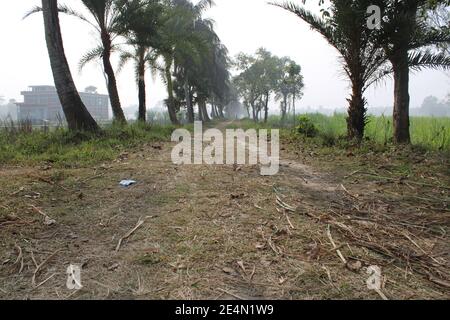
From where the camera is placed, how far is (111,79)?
11.7 meters

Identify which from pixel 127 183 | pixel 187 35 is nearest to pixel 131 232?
pixel 127 183

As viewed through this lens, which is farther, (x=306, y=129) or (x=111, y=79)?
(x=111, y=79)

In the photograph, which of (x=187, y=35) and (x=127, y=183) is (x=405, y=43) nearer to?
(x=127, y=183)

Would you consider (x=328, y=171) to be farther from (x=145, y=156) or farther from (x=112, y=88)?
(x=112, y=88)

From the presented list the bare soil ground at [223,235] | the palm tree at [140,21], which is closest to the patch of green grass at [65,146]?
the bare soil ground at [223,235]

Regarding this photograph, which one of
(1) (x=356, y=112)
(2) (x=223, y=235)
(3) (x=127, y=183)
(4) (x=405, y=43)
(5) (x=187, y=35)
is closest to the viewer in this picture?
(2) (x=223, y=235)

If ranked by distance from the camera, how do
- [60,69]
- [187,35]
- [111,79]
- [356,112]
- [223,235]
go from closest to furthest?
1. [223,235]
2. [60,69]
3. [356,112]
4. [111,79]
5. [187,35]

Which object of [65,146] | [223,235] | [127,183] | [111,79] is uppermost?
[111,79]

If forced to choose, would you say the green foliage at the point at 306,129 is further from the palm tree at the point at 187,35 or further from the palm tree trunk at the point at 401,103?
the palm tree at the point at 187,35

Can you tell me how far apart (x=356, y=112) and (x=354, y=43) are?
162cm

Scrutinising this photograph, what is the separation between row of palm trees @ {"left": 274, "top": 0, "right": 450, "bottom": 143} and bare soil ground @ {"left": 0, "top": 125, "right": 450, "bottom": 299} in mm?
3539

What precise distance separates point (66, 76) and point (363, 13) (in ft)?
22.6

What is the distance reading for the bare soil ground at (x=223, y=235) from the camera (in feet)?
6.57

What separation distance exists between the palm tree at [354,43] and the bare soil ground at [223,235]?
3.61 m
